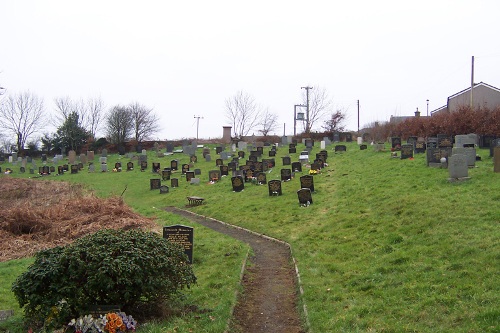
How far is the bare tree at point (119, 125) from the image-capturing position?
220ft

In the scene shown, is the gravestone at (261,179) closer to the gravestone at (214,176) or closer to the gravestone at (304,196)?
the gravestone at (214,176)

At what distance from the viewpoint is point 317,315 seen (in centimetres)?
802

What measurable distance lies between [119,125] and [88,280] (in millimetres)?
63059

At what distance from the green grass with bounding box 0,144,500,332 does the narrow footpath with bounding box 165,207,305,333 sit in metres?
0.30

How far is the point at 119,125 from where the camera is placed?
67625 millimetres

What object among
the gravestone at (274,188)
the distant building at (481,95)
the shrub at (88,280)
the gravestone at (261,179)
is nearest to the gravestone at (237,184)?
the gravestone at (261,179)

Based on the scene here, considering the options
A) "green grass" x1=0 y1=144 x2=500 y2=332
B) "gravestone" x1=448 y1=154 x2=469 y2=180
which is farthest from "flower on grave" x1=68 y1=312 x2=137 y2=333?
"gravestone" x1=448 y1=154 x2=469 y2=180

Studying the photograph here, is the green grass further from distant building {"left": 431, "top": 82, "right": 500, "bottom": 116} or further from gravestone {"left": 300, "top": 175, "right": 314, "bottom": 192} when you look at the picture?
distant building {"left": 431, "top": 82, "right": 500, "bottom": 116}

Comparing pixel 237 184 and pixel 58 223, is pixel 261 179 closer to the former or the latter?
pixel 237 184

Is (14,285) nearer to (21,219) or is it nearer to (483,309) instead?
(483,309)

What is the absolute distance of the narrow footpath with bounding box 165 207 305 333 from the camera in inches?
313

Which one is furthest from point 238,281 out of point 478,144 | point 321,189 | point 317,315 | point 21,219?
point 478,144

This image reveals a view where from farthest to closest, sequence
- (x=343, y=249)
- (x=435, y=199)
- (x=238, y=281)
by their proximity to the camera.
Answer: (x=435, y=199)
(x=343, y=249)
(x=238, y=281)

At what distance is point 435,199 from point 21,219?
13923mm
